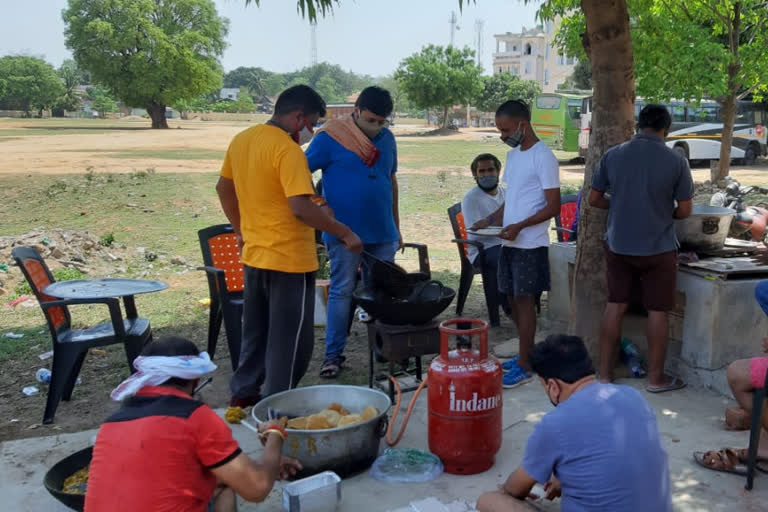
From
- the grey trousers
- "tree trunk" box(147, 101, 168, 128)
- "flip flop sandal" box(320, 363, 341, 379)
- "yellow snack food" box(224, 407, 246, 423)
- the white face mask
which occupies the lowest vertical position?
"flip flop sandal" box(320, 363, 341, 379)

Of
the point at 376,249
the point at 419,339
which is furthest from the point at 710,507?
the point at 376,249

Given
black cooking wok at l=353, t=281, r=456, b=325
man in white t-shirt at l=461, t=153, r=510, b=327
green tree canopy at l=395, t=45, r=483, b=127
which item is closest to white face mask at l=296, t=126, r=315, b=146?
black cooking wok at l=353, t=281, r=456, b=325

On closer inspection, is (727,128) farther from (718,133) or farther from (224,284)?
(224,284)

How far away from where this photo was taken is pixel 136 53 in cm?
5366

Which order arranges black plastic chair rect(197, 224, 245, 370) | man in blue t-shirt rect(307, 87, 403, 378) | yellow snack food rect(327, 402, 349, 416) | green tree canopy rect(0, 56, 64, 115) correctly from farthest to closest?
green tree canopy rect(0, 56, 64, 115) < black plastic chair rect(197, 224, 245, 370) < man in blue t-shirt rect(307, 87, 403, 378) < yellow snack food rect(327, 402, 349, 416)

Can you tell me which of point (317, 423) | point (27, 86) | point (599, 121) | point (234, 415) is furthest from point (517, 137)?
point (27, 86)

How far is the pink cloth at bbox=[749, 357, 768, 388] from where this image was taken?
3174mm

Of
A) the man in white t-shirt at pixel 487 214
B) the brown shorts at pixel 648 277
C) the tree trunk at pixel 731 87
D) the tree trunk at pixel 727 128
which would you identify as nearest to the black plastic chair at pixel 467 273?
the man in white t-shirt at pixel 487 214

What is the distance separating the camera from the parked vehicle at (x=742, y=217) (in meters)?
5.04

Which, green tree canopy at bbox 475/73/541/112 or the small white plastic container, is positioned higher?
green tree canopy at bbox 475/73/541/112

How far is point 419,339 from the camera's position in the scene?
420 centimetres

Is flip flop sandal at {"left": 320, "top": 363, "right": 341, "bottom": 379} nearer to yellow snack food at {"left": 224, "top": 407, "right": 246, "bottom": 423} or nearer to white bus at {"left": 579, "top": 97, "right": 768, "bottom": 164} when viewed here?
yellow snack food at {"left": 224, "top": 407, "right": 246, "bottom": 423}

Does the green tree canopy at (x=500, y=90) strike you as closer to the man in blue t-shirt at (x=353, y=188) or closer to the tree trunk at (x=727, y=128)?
the tree trunk at (x=727, y=128)

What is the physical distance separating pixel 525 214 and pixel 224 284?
218 cm
